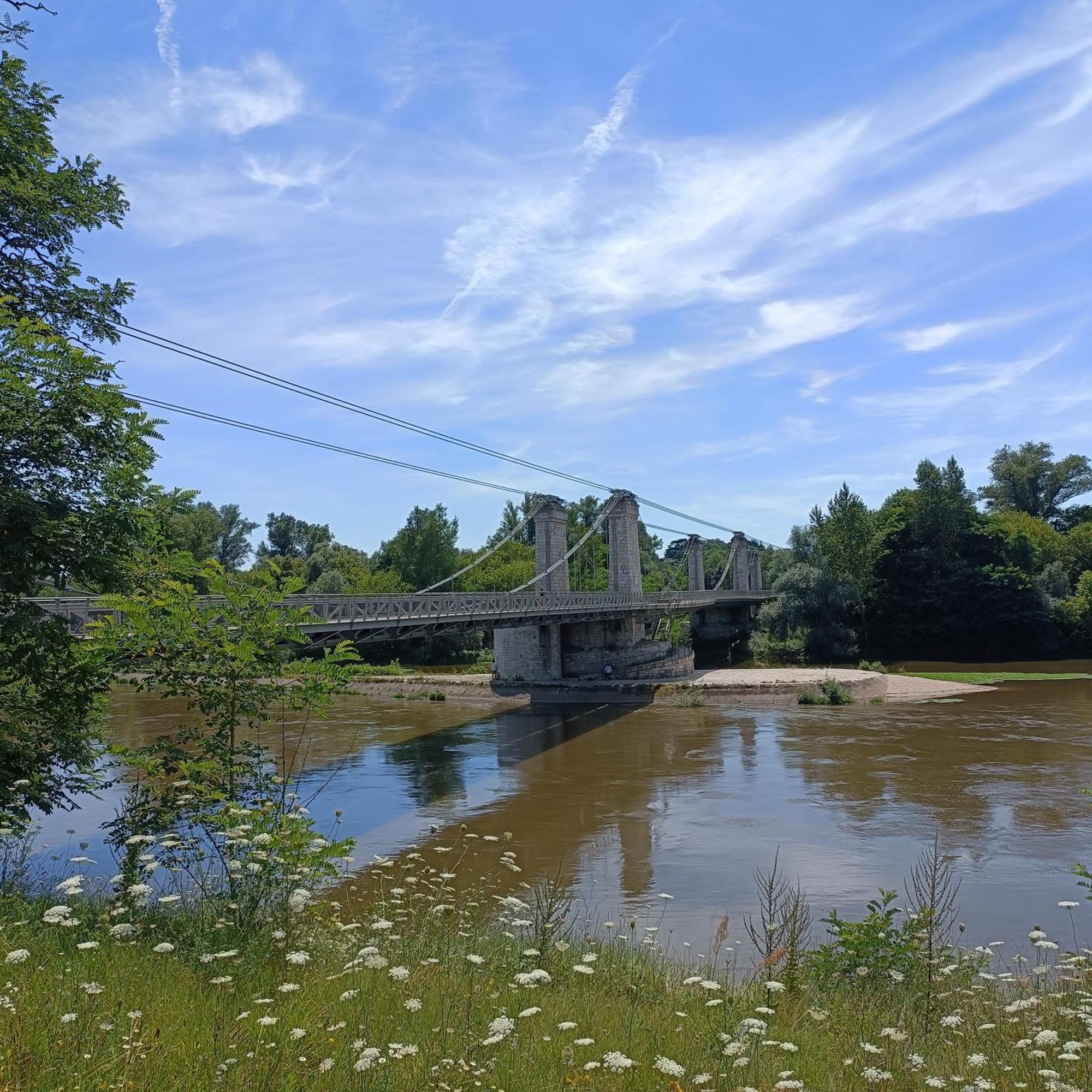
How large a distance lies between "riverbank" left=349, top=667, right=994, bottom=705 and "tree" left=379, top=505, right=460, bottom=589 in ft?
83.8

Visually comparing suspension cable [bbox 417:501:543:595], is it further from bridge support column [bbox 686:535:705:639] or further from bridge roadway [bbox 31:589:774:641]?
bridge support column [bbox 686:535:705:639]

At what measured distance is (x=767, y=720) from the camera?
28.2 m

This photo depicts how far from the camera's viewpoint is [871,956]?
227 inches

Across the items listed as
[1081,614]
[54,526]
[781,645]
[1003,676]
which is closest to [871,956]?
[54,526]

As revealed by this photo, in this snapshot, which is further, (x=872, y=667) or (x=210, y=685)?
(x=872, y=667)

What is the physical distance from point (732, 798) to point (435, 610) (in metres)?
10.0

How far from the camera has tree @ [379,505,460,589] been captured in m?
66.1

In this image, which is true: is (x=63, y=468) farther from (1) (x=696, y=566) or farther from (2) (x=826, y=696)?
(1) (x=696, y=566)

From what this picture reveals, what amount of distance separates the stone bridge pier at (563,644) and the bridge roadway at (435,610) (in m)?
1.23

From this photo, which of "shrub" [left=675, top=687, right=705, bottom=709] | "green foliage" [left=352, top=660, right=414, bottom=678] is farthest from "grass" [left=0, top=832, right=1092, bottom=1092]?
"shrub" [left=675, top=687, right=705, bottom=709]

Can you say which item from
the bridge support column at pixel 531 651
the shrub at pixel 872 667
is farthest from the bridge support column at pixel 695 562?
the bridge support column at pixel 531 651

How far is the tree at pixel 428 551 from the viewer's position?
66.1 m

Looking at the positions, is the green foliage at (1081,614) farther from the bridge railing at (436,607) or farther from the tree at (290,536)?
the tree at (290,536)

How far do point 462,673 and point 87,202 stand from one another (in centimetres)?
3943
